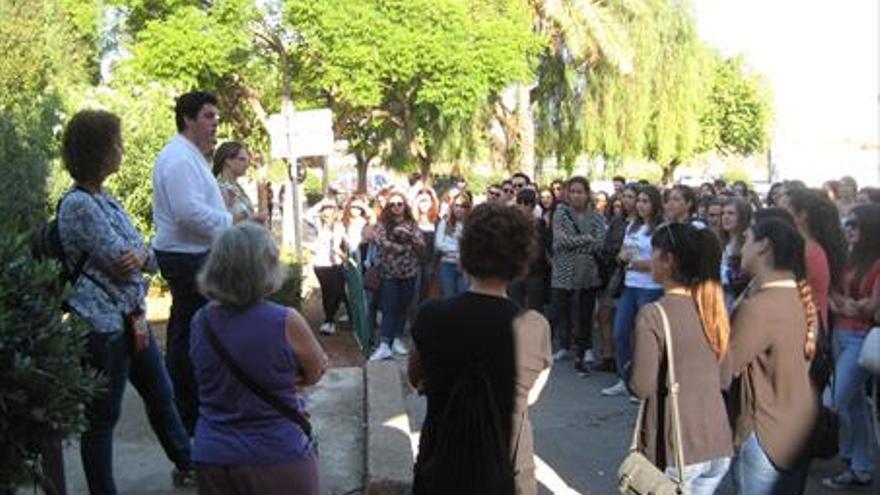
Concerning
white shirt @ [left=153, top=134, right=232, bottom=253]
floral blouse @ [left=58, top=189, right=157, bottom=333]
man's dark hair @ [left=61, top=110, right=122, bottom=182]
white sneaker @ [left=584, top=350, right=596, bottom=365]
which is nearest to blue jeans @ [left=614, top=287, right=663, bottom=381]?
white sneaker @ [left=584, top=350, right=596, bottom=365]

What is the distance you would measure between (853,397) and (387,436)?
278 centimetres

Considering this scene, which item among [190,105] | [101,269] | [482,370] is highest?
[190,105]

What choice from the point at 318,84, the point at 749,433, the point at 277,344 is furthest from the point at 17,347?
the point at 318,84

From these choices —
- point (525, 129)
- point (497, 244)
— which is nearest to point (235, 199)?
point (497, 244)

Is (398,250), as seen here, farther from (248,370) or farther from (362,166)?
(362,166)

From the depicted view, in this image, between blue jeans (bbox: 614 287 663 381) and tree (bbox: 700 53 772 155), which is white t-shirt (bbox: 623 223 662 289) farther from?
tree (bbox: 700 53 772 155)

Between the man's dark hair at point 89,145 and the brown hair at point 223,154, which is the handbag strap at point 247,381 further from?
the brown hair at point 223,154

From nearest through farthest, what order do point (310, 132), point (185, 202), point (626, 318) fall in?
point (185, 202)
point (626, 318)
point (310, 132)

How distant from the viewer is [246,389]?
129 inches

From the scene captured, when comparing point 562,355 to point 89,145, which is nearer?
point 89,145

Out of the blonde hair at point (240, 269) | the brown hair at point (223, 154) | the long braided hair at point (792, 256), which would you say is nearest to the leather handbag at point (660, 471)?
→ the long braided hair at point (792, 256)

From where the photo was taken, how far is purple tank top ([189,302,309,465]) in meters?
3.28

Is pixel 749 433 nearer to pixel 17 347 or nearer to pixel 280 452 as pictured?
pixel 280 452

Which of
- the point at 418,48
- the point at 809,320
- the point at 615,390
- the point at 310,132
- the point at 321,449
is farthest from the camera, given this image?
the point at 418,48
